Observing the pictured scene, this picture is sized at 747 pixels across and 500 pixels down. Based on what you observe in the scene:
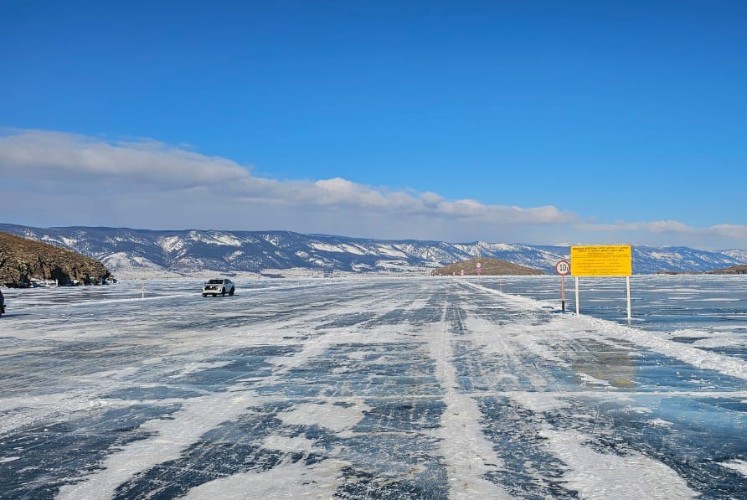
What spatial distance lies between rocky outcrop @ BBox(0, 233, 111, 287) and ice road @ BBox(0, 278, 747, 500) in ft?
218

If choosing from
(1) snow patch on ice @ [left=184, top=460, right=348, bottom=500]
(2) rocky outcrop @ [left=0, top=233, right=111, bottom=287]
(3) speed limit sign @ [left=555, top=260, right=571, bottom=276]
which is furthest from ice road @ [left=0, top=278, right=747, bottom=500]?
(2) rocky outcrop @ [left=0, top=233, right=111, bottom=287]

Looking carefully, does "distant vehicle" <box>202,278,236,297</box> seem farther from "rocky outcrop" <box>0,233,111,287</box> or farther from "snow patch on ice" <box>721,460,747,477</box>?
"snow patch on ice" <box>721,460,747,477</box>

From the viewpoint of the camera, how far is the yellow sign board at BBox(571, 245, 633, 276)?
79.3 feet

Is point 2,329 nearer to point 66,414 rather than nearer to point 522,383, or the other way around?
point 66,414

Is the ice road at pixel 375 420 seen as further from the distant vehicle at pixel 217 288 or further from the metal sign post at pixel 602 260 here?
the distant vehicle at pixel 217 288

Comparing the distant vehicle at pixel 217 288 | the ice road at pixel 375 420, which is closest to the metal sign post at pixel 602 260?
the ice road at pixel 375 420

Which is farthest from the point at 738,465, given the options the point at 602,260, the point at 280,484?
the point at 602,260

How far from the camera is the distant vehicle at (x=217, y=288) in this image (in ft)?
143

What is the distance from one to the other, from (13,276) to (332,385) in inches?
2897

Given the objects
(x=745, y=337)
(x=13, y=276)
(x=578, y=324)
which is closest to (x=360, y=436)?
(x=745, y=337)

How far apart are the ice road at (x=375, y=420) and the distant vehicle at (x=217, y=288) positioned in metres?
29.0

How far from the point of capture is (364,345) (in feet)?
47.5

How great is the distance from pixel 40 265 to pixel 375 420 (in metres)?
86.8

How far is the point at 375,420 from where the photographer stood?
7.00 meters
